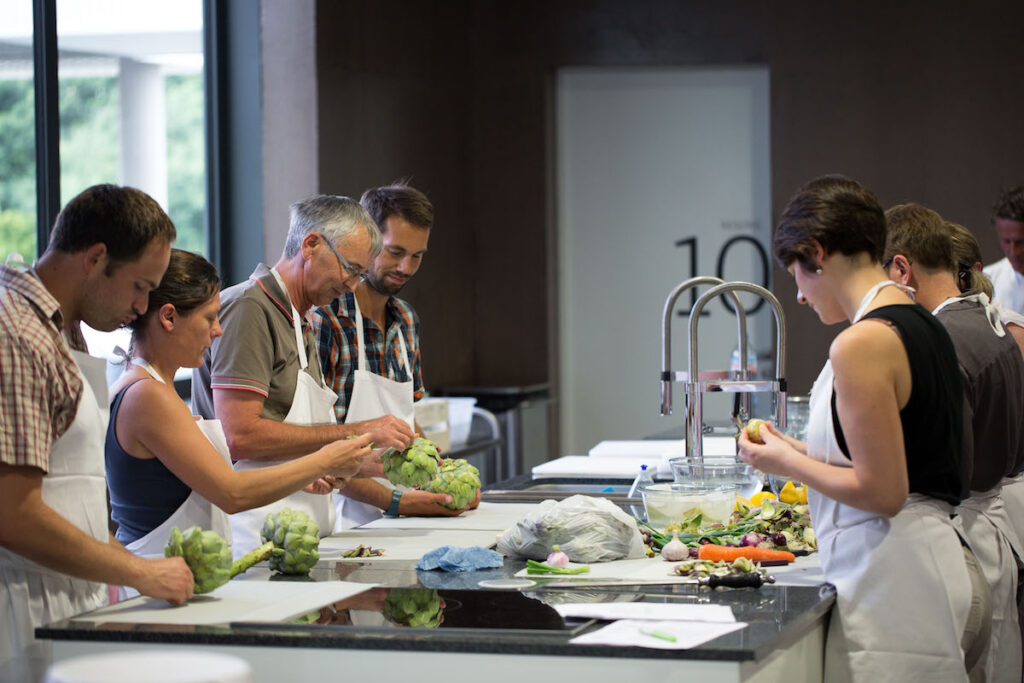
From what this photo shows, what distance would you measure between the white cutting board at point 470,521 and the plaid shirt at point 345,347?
0.53 meters

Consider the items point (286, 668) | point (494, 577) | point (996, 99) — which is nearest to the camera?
point (286, 668)

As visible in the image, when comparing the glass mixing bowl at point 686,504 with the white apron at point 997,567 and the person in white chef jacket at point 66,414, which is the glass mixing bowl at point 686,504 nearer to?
the white apron at point 997,567

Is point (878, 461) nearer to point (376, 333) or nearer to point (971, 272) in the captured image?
point (971, 272)

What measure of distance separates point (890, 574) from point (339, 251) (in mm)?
1634

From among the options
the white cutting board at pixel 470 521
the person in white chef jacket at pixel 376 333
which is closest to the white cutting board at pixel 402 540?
the white cutting board at pixel 470 521

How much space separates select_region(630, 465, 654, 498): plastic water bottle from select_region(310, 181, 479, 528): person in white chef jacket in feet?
2.17

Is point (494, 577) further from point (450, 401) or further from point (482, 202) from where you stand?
point (482, 202)

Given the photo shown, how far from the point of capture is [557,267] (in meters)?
7.16

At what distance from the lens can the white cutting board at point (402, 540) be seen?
2.54 metres

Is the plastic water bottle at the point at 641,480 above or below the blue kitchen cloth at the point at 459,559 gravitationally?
below

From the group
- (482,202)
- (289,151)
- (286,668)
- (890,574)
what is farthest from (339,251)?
(482,202)

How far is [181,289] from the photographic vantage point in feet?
7.88

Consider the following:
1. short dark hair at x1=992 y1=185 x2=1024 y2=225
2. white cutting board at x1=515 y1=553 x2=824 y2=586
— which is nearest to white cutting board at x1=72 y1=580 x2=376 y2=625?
white cutting board at x1=515 y1=553 x2=824 y2=586

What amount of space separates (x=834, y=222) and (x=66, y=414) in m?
1.40
